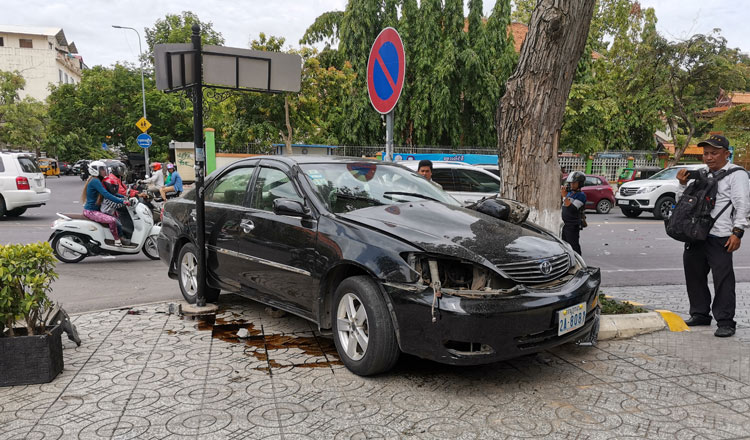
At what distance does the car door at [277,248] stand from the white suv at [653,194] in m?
15.1

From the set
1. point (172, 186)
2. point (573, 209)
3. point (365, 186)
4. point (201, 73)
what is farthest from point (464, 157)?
point (365, 186)

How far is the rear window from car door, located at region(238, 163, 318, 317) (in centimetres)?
1241

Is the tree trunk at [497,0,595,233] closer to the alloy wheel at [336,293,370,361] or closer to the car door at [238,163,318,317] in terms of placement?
the car door at [238,163,318,317]

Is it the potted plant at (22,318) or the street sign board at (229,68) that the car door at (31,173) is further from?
the potted plant at (22,318)

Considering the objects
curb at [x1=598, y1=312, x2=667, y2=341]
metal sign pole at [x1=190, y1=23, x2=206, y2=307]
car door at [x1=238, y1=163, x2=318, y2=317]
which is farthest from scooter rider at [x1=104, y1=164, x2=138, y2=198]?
curb at [x1=598, y1=312, x2=667, y2=341]

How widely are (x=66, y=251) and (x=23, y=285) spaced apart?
551 cm

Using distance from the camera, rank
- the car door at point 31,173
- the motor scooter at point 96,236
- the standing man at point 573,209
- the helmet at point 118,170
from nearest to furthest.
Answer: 1. the standing man at point 573,209
2. the motor scooter at point 96,236
3. the helmet at point 118,170
4. the car door at point 31,173

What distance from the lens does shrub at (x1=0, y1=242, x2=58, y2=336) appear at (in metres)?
3.67

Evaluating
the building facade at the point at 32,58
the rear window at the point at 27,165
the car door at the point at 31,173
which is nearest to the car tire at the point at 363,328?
the car door at the point at 31,173

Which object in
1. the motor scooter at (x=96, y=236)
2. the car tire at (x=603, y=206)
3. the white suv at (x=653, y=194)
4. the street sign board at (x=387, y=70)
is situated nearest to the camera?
the street sign board at (x=387, y=70)

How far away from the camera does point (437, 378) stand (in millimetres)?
3869

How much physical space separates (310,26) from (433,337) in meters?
29.4

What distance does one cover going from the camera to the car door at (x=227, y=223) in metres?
5.14

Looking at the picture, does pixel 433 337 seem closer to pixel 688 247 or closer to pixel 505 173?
pixel 505 173
